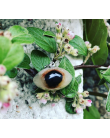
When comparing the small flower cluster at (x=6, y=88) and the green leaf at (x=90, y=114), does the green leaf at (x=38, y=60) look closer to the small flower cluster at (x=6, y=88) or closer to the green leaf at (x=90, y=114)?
the small flower cluster at (x=6, y=88)

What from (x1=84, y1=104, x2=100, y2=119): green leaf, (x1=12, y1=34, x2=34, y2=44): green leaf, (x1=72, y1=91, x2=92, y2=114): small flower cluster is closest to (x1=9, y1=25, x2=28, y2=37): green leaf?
(x1=12, y1=34, x2=34, y2=44): green leaf

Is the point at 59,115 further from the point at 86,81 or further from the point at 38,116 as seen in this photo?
the point at 86,81

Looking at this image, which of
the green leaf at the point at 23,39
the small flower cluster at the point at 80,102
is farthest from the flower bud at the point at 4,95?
the small flower cluster at the point at 80,102

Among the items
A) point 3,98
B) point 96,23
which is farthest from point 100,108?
point 3,98

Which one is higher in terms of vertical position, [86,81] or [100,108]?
[86,81]

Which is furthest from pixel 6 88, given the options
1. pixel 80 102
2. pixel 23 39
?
pixel 80 102
